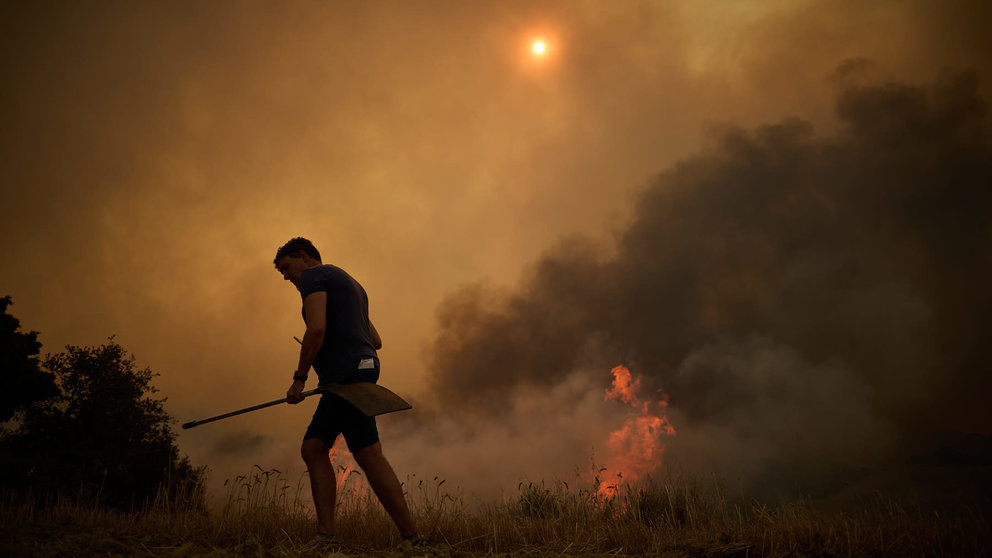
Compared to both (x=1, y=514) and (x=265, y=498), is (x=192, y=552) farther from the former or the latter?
(x=1, y=514)

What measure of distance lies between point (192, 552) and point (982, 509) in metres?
6.82

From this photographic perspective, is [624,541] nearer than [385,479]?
No

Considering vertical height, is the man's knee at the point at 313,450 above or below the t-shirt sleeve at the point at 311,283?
below

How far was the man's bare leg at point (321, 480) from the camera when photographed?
457cm

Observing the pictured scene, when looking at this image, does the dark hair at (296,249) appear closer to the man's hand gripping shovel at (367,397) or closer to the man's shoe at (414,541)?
the man's hand gripping shovel at (367,397)

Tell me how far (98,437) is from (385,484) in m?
23.5

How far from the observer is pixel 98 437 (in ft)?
72.6

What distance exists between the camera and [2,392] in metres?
17.1

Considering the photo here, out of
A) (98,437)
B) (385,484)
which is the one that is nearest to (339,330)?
(385,484)

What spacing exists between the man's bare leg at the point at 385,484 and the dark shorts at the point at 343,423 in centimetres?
9

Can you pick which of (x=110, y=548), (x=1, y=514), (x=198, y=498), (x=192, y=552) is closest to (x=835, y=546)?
(x=192, y=552)

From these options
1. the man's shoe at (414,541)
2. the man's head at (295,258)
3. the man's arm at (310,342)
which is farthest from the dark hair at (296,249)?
the man's shoe at (414,541)

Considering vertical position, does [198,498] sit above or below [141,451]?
below

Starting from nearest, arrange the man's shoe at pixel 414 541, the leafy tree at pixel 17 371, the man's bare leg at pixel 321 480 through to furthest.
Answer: the man's shoe at pixel 414 541 < the man's bare leg at pixel 321 480 < the leafy tree at pixel 17 371
